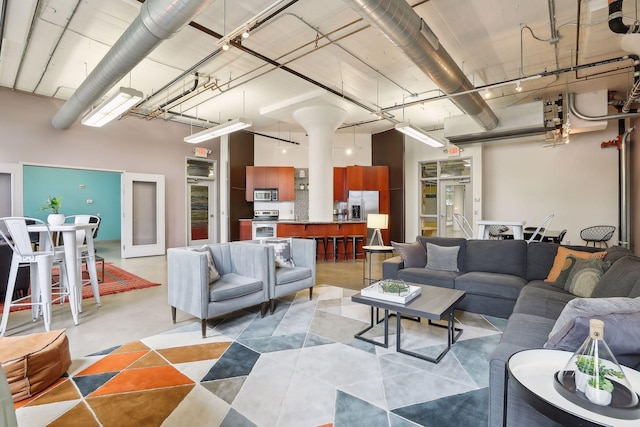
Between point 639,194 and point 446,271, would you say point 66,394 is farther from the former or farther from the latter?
point 639,194

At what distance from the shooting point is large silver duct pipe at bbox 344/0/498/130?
2.74 m

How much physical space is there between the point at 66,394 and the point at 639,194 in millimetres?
8634

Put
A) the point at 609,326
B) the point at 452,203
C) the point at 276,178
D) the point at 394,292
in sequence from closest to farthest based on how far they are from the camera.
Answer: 1. the point at 609,326
2. the point at 394,292
3. the point at 452,203
4. the point at 276,178

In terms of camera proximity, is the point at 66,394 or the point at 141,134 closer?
the point at 66,394

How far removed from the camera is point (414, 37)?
322cm

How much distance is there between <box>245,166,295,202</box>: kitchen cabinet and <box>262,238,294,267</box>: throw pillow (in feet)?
16.6

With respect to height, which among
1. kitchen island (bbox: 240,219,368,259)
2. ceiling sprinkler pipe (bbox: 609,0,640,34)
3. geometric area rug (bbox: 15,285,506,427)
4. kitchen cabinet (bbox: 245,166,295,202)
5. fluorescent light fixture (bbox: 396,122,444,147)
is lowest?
geometric area rug (bbox: 15,285,506,427)

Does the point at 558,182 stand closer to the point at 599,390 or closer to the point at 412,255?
the point at 412,255

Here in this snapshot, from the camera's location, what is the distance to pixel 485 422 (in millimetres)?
1799

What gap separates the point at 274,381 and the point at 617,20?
4715 mm

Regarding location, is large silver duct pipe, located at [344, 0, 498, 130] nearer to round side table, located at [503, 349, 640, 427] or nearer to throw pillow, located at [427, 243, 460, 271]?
throw pillow, located at [427, 243, 460, 271]

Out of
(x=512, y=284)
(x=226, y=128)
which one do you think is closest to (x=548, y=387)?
(x=512, y=284)

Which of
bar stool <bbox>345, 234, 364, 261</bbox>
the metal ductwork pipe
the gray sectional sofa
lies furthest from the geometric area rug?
bar stool <bbox>345, 234, 364, 261</bbox>

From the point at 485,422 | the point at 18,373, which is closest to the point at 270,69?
the point at 18,373
